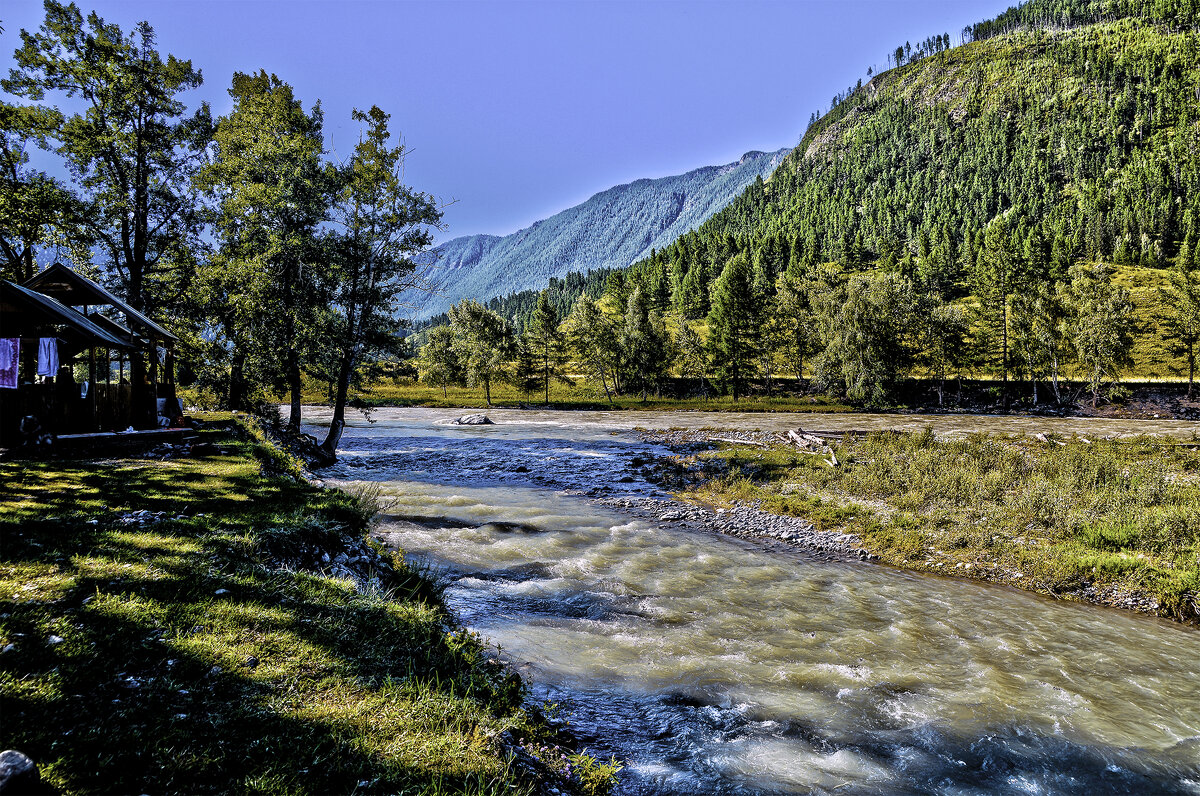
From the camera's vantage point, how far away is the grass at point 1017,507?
12883 mm

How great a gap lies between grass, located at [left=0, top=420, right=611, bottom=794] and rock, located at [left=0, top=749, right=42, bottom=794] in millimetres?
303

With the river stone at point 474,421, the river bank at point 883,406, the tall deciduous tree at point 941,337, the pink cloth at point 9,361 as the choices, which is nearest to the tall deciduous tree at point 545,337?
the river bank at point 883,406

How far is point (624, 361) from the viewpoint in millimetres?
84438

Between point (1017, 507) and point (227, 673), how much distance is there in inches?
819

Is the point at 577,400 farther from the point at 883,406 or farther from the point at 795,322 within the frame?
the point at 883,406

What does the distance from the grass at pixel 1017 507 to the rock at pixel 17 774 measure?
54.8 ft

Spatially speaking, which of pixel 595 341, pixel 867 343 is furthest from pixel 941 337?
pixel 595 341

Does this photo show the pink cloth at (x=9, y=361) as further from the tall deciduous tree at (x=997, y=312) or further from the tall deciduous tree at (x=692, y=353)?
the tall deciduous tree at (x=997, y=312)

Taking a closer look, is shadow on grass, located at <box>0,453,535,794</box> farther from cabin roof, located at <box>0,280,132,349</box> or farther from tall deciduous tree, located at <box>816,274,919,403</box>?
tall deciduous tree, located at <box>816,274,919,403</box>

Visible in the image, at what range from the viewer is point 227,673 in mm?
5422

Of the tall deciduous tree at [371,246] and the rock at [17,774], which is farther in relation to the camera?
the tall deciduous tree at [371,246]

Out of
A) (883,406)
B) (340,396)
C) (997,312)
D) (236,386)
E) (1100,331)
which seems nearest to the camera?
(340,396)

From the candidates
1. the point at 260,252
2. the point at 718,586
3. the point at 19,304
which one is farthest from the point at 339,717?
the point at 260,252

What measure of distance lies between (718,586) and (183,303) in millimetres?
34279
